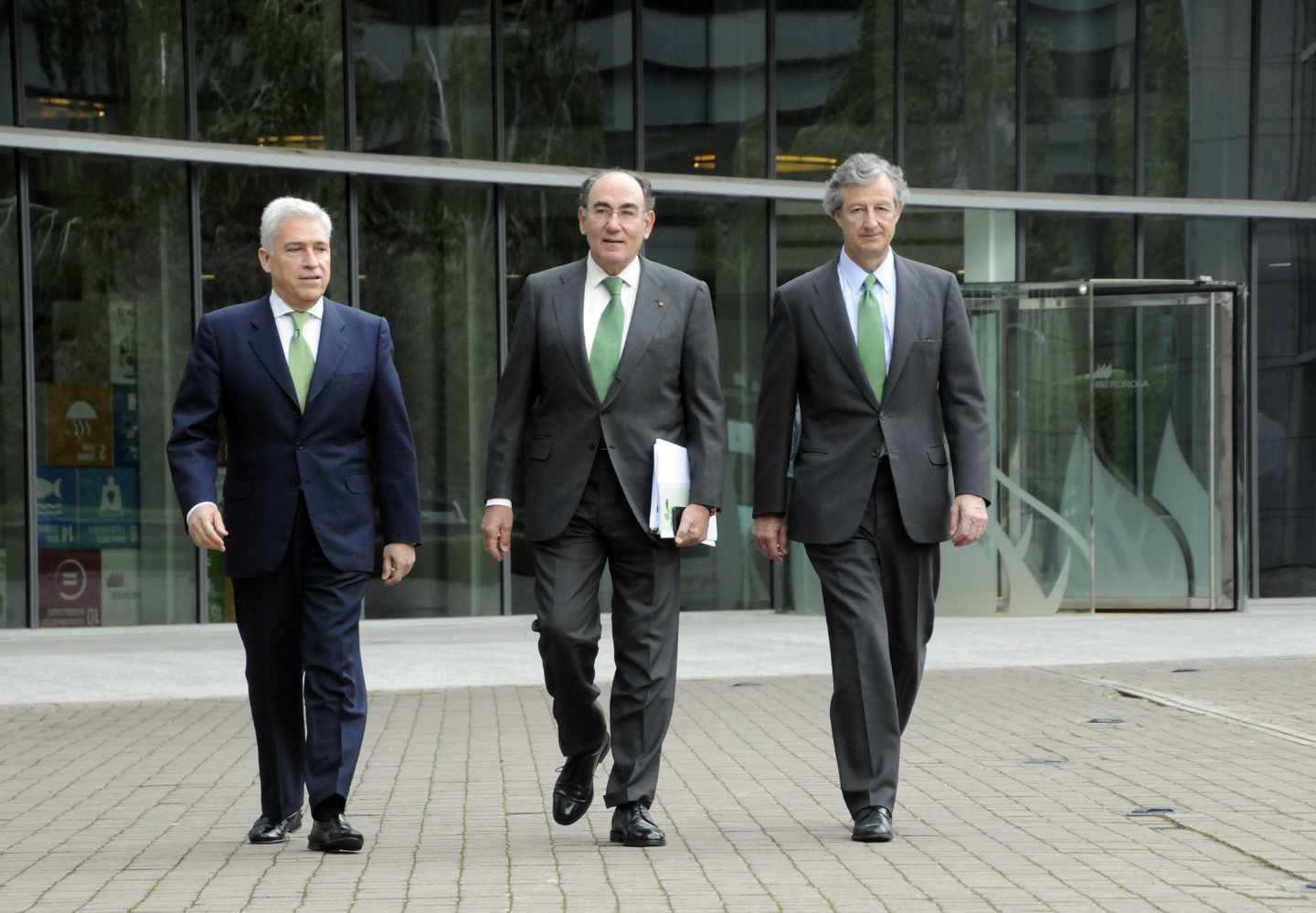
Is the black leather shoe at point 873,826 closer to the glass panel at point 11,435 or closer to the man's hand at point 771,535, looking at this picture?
the man's hand at point 771,535

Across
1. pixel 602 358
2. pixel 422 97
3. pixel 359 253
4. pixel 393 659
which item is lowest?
pixel 393 659

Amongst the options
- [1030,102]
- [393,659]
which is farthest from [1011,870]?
[1030,102]

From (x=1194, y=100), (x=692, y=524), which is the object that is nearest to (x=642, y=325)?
(x=692, y=524)

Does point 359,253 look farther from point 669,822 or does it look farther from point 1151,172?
point 669,822

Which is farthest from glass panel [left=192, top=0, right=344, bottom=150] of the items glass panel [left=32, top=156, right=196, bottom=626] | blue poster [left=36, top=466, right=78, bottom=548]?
blue poster [left=36, top=466, right=78, bottom=548]

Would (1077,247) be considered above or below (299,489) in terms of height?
above

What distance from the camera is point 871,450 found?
18.8ft

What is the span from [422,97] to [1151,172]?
597 cm

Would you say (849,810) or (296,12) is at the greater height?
(296,12)

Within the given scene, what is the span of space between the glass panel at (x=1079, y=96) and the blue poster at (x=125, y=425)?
7155mm

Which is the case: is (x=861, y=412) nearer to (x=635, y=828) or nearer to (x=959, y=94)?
(x=635, y=828)

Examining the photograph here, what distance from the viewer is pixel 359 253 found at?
1444cm

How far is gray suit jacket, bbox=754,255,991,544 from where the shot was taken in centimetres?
572

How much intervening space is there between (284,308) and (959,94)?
11049 millimetres
